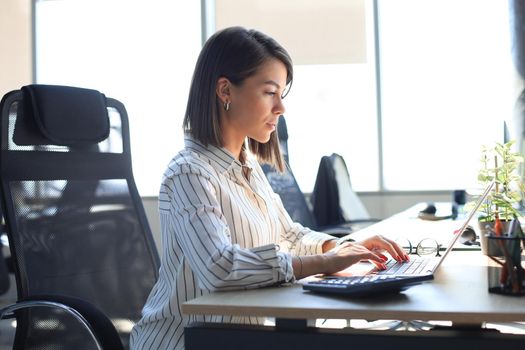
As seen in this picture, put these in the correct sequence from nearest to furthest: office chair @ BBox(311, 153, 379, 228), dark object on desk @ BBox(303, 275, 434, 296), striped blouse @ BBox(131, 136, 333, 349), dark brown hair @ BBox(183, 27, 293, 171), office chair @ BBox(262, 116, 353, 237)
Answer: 1. dark object on desk @ BBox(303, 275, 434, 296)
2. striped blouse @ BBox(131, 136, 333, 349)
3. dark brown hair @ BBox(183, 27, 293, 171)
4. office chair @ BBox(262, 116, 353, 237)
5. office chair @ BBox(311, 153, 379, 228)

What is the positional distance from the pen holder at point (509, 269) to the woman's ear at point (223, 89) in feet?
2.28

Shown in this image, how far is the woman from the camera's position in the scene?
1.43m

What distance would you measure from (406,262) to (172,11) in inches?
215

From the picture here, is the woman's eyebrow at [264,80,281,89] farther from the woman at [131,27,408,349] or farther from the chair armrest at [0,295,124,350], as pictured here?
the chair armrest at [0,295,124,350]

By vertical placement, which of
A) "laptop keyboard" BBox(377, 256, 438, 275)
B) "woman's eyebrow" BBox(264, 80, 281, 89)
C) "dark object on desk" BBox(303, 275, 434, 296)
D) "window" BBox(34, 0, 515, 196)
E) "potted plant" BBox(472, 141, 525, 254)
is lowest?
"laptop keyboard" BBox(377, 256, 438, 275)

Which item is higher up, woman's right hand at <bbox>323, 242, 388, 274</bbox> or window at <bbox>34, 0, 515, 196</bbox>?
window at <bbox>34, 0, 515, 196</bbox>

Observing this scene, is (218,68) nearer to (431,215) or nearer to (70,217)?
(70,217)

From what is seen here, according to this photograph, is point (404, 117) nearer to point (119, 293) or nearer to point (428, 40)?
point (428, 40)

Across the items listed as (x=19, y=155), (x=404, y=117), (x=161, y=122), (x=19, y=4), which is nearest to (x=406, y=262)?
(x=19, y=155)

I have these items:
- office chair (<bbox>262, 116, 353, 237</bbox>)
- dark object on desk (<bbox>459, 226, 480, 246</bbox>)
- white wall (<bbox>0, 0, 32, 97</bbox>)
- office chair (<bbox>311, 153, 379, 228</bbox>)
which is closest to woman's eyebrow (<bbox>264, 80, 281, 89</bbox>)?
dark object on desk (<bbox>459, 226, 480, 246</bbox>)

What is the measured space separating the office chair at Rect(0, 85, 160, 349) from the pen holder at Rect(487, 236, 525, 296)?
796 millimetres

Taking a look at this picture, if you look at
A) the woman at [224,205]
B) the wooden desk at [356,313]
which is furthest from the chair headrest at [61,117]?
the wooden desk at [356,313]

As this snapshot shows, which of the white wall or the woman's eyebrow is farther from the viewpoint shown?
the white wall

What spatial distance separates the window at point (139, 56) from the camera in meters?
6.79
